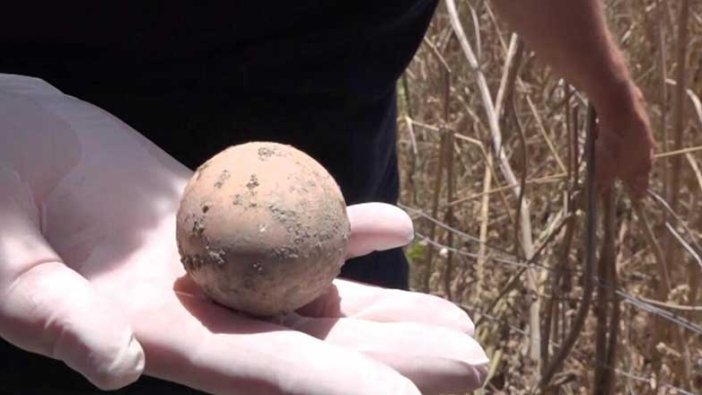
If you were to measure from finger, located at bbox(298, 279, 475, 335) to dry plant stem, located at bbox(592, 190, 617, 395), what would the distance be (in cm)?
53

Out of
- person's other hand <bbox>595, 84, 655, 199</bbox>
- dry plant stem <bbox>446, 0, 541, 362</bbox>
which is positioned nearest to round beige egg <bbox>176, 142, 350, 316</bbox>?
person's other hand <bbox>595, 84, 655, 199</bbox>

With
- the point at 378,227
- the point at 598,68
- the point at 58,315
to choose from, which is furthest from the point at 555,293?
the point at 58,315

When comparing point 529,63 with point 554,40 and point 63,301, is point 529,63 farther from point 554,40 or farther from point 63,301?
point 63,301

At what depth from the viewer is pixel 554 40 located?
107 cm

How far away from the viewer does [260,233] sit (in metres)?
0.70

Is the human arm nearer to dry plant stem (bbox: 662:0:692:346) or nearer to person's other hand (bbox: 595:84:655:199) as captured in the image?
person's other hand (bbox: 595:84:655:199)

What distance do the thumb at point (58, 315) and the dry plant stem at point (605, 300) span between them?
0.73m

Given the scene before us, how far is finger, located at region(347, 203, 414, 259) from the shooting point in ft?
2.55

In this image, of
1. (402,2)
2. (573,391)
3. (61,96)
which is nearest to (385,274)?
(402,2)

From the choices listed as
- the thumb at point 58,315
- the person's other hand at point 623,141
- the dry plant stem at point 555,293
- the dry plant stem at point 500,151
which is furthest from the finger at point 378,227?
the dry plant stem at point 500,151

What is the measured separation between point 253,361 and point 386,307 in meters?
0.13

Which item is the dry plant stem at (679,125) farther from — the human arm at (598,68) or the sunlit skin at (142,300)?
the sunlit skin at (142,300)

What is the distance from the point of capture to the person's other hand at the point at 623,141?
1.16 m

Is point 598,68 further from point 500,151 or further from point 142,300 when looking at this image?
point 142,300
